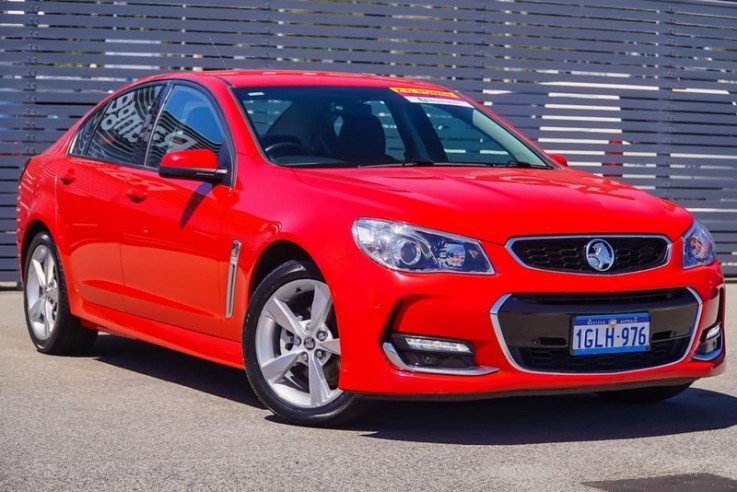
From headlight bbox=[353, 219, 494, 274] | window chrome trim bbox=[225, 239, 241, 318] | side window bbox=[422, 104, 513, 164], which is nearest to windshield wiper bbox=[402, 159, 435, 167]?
side window bbox=[422, 104, 513, 164]

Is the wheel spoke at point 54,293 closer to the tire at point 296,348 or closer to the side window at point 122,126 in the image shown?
the side window at point 122,126

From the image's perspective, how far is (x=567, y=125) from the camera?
13.9m

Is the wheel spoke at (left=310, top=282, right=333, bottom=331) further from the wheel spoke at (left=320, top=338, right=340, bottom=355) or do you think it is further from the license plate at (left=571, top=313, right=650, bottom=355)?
the license plate at (left=571, top=313, right=650, bottom=355)

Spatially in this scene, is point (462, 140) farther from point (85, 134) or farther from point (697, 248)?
point (85, 134)

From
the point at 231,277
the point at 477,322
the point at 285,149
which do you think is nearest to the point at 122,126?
the point at 285,149

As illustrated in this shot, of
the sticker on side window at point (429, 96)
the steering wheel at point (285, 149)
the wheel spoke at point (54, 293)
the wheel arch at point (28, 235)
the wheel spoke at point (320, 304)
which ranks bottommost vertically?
the wheel spoke at point (54, 293)

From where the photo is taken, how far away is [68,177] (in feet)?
26.8

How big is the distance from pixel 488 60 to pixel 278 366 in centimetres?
789

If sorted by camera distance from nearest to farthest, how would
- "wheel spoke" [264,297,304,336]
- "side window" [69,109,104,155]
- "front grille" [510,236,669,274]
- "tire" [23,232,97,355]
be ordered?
1. "front grille" [510,236,669,274]
2. "wheel spoke" [264,297,304,336]
3. "tire" [23,232,97,355]
4. "side window" [69,109,104,155]

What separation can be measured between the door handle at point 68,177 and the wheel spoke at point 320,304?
2573 mm

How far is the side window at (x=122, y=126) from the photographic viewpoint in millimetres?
7812

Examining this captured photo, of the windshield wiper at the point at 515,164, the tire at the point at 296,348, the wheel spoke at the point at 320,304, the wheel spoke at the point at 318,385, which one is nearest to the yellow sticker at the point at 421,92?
the windshield wiper at the point at 515,164

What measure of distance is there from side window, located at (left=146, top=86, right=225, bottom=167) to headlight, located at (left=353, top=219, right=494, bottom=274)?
146 centimetres

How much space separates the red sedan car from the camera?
5.70 metres
